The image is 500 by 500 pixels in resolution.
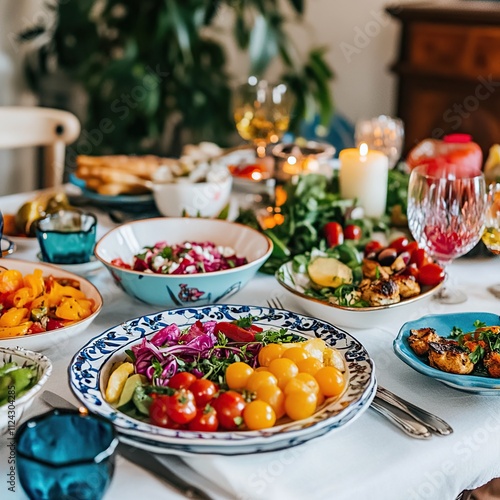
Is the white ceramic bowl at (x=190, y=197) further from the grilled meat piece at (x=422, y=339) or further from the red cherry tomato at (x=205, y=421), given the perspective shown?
the red cherry tomato at (x=205, y=421)

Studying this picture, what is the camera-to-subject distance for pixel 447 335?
107 cm

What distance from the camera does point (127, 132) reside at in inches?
132

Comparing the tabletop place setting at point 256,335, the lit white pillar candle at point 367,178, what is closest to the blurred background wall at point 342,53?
the tabletop place setting at point 256,335

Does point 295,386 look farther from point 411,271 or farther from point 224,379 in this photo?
point 411,271

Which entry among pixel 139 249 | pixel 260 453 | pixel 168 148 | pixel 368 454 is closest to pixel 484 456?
pixel 368 454

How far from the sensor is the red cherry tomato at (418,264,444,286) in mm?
1207

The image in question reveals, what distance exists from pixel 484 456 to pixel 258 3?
104 inches

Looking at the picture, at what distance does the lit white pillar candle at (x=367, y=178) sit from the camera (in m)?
1.58

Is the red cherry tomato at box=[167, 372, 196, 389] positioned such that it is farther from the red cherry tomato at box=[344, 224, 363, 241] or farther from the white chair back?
the white chair back

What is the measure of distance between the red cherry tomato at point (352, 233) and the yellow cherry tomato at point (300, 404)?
0.67m

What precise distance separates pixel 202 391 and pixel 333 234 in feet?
2.14

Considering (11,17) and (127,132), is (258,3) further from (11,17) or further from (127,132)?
(11,17)

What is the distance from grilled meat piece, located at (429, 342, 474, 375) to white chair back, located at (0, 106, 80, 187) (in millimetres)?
1513

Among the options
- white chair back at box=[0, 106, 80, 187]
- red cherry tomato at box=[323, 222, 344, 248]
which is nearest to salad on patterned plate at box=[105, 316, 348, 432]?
red cherry tomato at box=[323, 222, 344, 248]
